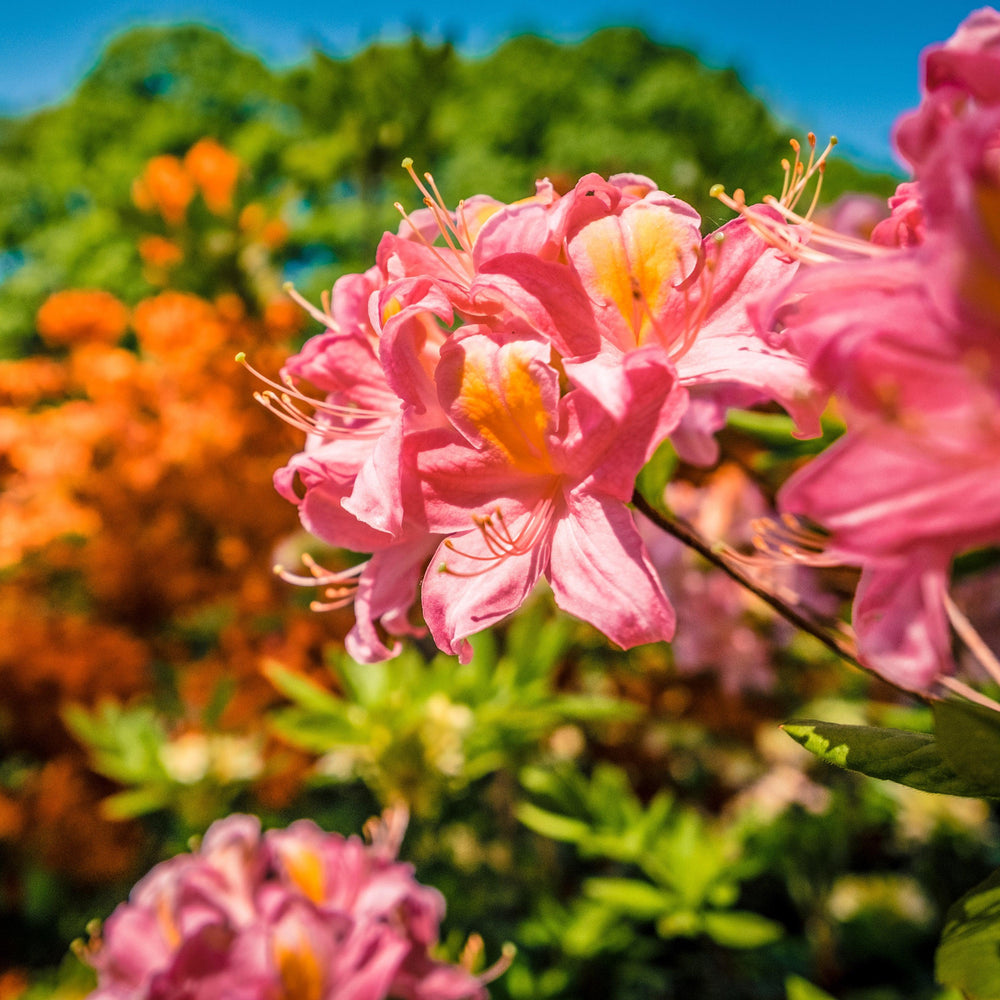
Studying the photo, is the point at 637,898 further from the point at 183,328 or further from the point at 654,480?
the point at 183,328

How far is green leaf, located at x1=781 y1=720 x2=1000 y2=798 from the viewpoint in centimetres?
35

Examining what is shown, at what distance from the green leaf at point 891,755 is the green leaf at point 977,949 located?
5 centimetres

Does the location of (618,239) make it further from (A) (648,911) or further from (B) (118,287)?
(B) (118,287)

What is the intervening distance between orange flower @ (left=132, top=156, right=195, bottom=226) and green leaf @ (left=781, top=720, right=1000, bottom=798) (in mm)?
1877

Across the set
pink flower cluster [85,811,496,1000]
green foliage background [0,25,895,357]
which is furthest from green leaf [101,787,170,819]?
green foliage background [0,25,895,357]

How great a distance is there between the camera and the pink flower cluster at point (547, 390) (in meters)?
0.39

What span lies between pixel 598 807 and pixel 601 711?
23 centimetres

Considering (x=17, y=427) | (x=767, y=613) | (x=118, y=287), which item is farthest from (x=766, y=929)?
(x=118, y=287)

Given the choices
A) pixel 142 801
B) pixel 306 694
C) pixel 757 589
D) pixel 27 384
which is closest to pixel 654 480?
pixel 757 589

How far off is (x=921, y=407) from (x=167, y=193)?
6.54 feet

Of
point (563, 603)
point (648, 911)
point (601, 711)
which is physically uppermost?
point (563, 603)

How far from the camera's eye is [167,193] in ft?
6.16

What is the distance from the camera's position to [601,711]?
106 centimetres

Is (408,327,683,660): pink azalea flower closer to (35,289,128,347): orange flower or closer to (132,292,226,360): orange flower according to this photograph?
(132,292,226,360): orange flower
